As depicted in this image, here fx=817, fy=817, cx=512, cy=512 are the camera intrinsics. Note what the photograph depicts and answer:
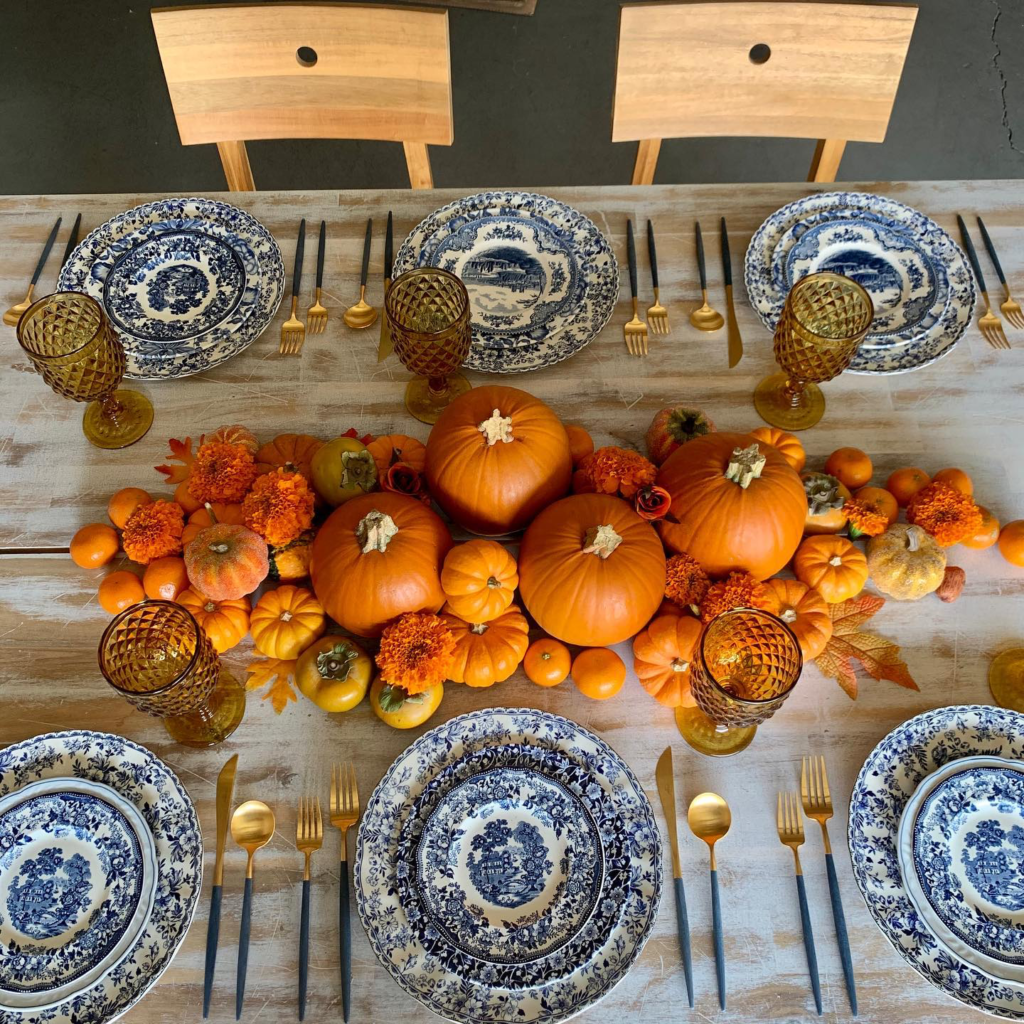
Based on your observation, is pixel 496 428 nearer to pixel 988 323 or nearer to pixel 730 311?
pixel 730 311

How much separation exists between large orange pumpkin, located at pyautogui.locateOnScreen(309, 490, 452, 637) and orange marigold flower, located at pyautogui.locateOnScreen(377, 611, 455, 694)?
0.11 feet

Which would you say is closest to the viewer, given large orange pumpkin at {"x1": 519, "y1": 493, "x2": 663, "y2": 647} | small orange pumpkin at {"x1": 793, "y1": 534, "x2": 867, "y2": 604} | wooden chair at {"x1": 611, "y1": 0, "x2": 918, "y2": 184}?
large orange pumpkin at {"x1": 519, "y1": 493, "x2": 663, "y2": 647}

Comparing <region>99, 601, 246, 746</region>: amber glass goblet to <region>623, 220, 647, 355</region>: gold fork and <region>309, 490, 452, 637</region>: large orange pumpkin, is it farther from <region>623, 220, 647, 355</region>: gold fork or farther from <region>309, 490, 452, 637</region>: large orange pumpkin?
<region>623, 220, 647, 355</region>: gold fork

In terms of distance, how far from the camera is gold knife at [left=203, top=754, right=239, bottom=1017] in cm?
88

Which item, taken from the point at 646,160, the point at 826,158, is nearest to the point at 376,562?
the point at 646,160

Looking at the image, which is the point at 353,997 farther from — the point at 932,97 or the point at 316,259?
the point at 932,97

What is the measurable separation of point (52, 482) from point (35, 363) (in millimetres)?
197

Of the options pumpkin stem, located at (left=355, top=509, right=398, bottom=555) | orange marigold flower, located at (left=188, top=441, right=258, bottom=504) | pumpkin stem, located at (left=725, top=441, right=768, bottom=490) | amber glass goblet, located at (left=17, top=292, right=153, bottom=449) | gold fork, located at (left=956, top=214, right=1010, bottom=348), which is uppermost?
gold fork, located at (left=956, top=214, right=1010, bottom=348)

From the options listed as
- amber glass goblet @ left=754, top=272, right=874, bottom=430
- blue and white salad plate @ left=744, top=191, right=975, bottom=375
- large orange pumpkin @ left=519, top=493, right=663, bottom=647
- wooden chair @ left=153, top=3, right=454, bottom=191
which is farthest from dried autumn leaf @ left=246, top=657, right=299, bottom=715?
wooden chair @ left=153, top=3, right=454, bottom=191

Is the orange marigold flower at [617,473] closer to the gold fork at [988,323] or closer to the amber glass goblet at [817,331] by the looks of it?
the amber glass goblet at [817,331]

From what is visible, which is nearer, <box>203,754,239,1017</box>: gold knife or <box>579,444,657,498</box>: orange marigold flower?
<box>203,754,239,1017</box>: gold knife

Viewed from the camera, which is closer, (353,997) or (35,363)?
(353,997)

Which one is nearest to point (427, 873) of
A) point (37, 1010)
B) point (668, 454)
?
point (37, 1010)

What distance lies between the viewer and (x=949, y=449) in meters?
1.23
